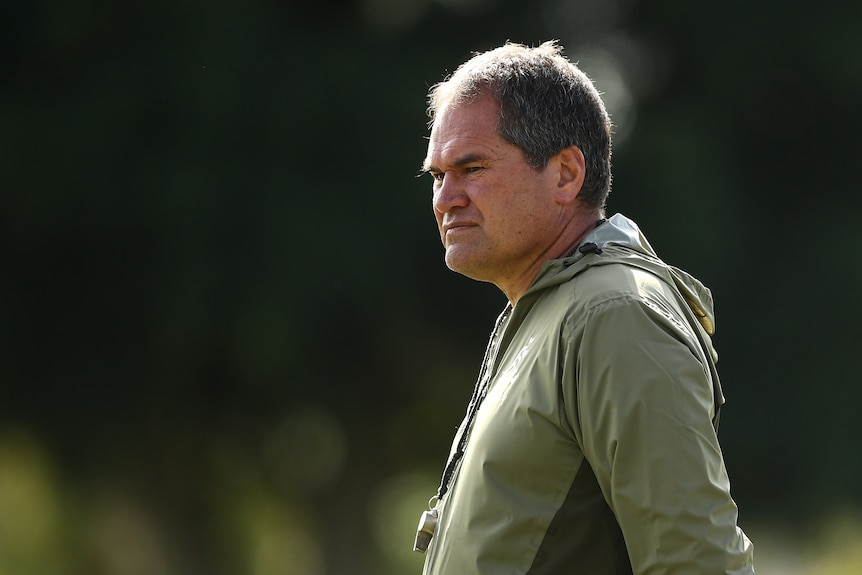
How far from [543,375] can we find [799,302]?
28.0 feet

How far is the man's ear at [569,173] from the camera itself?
8.86 ft

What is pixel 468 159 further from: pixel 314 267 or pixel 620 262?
pixel 314 267

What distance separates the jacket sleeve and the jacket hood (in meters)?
0.25

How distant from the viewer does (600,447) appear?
2057mm

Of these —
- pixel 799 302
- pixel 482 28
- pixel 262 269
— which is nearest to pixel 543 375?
pixel 262 269

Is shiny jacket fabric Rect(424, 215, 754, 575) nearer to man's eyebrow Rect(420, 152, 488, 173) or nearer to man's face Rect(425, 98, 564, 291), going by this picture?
man's face Rect(425, 98, 564, 291)

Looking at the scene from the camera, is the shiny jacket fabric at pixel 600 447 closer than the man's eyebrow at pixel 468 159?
Yes

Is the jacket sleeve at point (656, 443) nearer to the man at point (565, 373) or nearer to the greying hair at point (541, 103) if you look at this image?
the man at point (565, 373)

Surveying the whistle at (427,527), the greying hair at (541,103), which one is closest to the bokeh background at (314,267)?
the greying hair at (541,103)

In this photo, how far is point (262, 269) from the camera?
903cm

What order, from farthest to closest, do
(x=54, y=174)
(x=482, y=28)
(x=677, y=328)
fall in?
1. (x=482, y=28)
2. (x=54, y=174)
3. (x=677, y=328)

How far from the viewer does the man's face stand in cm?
268

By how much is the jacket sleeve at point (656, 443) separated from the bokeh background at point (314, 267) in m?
6.97

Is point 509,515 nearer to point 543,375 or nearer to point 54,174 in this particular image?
point 543,375
